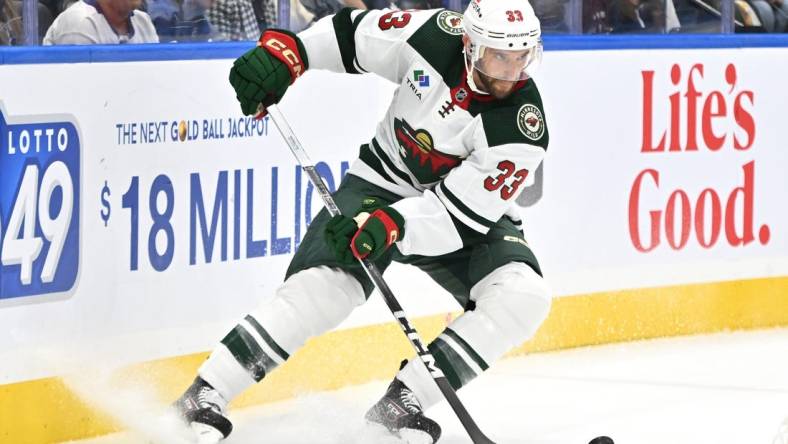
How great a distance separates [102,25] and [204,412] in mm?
1234

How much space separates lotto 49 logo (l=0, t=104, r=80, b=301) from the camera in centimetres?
374

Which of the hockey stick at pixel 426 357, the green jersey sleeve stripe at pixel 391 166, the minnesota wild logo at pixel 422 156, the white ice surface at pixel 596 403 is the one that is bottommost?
the white ice surface at pixel 596 403

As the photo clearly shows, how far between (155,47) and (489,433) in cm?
140

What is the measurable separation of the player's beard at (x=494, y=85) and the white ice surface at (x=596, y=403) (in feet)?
2.95

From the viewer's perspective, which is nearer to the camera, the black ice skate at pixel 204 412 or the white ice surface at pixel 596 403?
the black ice skate at pixel 204 412

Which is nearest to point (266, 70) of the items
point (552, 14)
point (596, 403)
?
point (596, 403)

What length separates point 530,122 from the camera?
3682 millimetres

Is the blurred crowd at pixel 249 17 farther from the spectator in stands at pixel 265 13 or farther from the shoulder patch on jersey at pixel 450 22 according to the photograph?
the shoulder patch on jersey at pixel 450 22

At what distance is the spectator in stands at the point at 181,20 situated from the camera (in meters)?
4.43

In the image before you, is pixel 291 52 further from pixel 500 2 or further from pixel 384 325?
pixel 384 325

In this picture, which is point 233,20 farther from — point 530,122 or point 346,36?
point 530,122

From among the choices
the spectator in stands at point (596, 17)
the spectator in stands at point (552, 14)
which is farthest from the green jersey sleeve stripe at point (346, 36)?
the spectator in stands at point (596, 17)

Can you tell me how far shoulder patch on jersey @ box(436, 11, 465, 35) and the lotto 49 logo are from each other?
37.8 inches

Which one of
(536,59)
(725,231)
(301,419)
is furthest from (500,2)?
(725,231)
